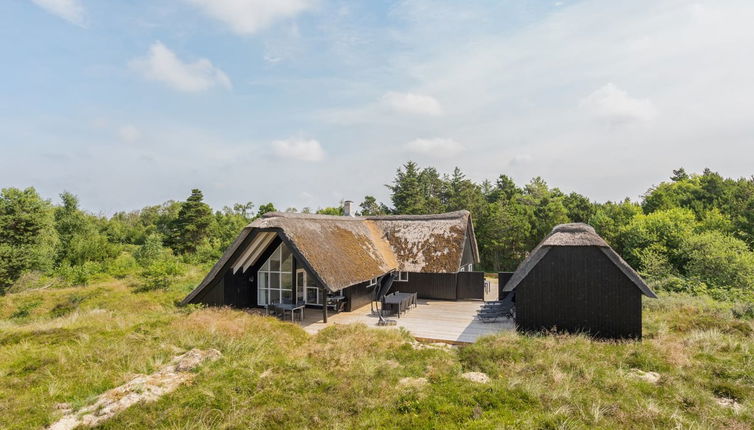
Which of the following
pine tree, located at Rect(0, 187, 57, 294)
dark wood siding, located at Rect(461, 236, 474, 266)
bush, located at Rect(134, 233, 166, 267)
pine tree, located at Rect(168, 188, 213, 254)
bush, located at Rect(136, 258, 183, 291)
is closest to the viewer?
bush, located at Rect(136, 258, 183, 291)

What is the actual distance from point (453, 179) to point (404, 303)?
117ft

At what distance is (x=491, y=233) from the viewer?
35469 millimetres

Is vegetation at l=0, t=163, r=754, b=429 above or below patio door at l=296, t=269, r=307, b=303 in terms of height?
below

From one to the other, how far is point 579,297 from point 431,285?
340 inches

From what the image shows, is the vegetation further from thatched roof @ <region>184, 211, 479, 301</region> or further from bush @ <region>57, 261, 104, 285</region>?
bush @ <region>57, 261, 104, 285</region>

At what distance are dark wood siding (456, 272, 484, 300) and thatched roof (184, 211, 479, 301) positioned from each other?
0.94m

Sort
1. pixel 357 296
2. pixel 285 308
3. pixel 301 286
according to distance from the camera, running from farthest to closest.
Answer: pixel 357 296 → pixel 301 286 → pixel 285 308

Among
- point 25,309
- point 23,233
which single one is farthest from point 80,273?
point 23,233

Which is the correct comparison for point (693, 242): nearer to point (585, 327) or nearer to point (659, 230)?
point (659, 230)

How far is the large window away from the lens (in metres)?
15.8

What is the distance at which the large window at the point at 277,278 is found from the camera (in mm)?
15758

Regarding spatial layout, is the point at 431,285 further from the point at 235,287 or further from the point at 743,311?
the point at 743,311

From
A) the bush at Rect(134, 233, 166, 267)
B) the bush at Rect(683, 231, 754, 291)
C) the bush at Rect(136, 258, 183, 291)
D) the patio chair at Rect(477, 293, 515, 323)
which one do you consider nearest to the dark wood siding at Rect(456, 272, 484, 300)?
the patio chair at Rect(477, 293, 515, 323)

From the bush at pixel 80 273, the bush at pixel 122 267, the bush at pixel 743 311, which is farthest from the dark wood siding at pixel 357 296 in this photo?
the bush at pixel 80 273
